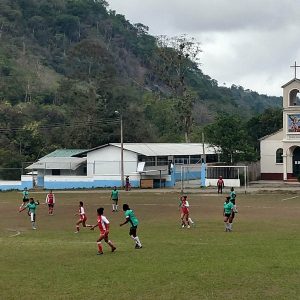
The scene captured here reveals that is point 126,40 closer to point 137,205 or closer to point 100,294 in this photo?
point 137,205

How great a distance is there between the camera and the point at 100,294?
1545 cm

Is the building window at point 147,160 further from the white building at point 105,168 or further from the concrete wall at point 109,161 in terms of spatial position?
the concrete wall at point 109,161

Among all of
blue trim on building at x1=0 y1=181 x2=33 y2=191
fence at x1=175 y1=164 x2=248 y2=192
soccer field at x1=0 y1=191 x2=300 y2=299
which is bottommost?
soccer field at x1=0 y1=191 x2=300 y2=299

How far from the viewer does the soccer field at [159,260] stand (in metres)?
15.7

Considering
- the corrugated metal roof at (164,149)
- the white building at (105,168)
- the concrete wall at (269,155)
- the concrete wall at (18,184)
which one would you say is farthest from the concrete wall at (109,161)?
the concrete wall at (269,155)

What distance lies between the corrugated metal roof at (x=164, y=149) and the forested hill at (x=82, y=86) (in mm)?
10081

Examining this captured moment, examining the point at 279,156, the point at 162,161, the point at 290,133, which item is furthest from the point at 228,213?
the point at 279,156

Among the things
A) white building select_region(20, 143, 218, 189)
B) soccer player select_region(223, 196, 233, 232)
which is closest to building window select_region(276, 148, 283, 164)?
white building select_region(20, 143, 218, 189)

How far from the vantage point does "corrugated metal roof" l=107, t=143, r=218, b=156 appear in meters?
72.8

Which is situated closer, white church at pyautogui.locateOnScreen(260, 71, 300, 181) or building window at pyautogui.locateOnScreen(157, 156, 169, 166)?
white church at pyautogui.locateOnScreen(260, 71, 300, 181)

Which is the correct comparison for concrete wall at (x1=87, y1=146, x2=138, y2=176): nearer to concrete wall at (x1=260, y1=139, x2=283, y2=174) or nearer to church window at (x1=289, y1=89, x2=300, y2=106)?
concrete wall at (x1=260, y1=139, x2=283, y2=174)

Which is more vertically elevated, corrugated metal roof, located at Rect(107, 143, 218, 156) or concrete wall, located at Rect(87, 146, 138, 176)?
corrugated metal roof, located at Rect(107, 143, 218, 156)

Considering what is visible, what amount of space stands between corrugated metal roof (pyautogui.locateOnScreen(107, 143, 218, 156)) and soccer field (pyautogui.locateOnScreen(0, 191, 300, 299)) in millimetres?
33488

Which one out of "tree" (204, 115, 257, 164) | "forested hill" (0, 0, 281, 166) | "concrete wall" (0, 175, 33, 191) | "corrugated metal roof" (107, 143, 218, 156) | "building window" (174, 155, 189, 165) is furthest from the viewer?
"forested hill" (0, 0, 281, 166)
